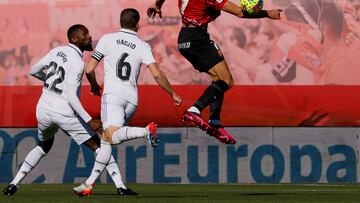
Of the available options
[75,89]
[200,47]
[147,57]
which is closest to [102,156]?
[75,89]

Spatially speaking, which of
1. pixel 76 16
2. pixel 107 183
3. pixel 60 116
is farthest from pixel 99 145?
pixel 76 16

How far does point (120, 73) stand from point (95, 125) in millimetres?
968

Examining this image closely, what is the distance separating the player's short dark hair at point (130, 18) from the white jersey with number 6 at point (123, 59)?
3.7 inches

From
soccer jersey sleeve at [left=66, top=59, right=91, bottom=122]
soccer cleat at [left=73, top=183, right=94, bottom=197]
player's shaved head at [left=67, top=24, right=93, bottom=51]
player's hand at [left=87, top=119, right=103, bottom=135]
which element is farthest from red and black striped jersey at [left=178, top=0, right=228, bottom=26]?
soccer cleat at [left=73, top=183, right=94, bottom=197]

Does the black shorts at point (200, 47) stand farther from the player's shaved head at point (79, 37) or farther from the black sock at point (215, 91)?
the player's shaved head at point (79, 37)

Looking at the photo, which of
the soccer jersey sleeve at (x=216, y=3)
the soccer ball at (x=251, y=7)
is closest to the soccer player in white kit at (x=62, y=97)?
the soccer jersey sleeve at (x=216, y=3)

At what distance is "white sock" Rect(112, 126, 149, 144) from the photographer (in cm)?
1279

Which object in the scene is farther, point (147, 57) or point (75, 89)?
point (75, 89)

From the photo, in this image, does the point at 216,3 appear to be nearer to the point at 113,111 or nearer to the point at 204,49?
the point at 204,49

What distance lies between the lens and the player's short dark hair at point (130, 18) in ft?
43.3

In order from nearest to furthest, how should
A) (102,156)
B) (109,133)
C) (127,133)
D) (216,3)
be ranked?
(127,133)
(109,133)
(102,156)
(216,3)

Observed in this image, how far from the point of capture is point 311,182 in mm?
21031

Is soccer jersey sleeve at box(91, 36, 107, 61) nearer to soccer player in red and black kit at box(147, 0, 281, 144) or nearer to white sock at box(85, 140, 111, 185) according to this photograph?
white sock at box(85, 140, 111, 185)

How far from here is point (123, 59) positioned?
13.3m
